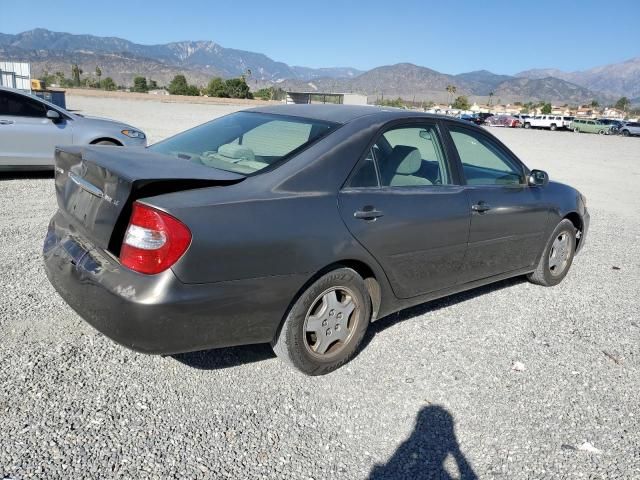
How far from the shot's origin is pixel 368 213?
326 cm

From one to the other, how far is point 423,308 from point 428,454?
6.28 ft

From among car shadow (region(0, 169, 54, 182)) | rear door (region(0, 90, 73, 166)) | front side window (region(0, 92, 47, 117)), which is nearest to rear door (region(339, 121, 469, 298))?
rear door (region(0, 90, 73, 166))

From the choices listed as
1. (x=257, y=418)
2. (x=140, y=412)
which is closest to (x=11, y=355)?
(x=140, y=412)

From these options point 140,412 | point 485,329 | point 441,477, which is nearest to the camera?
point 441,477

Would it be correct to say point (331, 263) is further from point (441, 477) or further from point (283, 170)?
point (441, 477)

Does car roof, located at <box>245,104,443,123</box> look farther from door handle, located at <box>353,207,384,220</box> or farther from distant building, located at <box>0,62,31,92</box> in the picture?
distant building, located at <box>0,62,31,92</box>

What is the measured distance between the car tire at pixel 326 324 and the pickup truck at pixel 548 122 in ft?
189

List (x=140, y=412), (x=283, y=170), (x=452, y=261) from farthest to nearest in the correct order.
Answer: (x=452, y=261) → (x=283, y=170) → (x=140, y=412)

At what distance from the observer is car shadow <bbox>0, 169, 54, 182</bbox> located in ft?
28.3

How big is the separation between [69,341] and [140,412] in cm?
95

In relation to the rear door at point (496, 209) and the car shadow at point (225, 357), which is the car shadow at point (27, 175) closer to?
the car shadow at point (225, 357)

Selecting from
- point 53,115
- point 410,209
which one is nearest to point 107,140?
point 53,115

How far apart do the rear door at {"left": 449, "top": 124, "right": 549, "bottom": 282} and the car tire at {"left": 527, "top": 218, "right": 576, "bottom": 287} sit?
252 mm

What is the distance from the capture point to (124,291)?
2.57 meters
